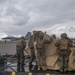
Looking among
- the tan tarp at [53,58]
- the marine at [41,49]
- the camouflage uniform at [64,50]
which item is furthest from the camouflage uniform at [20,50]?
the camouflage uniform at [64,50]

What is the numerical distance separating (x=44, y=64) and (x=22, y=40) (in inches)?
70.7

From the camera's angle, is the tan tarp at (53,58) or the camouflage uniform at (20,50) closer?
the tan tarp at (53,58)

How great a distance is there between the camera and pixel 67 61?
10.6 metres

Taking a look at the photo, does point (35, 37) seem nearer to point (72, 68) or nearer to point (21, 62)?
point (21, 62)

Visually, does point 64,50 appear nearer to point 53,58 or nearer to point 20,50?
point 53,58

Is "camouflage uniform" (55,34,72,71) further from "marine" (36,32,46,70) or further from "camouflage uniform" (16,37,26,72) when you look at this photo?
"camouflage uniform" (16,37,26,72)

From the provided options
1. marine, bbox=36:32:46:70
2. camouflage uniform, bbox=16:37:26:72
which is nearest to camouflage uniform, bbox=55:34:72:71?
marine, bbox=36:32:46:70

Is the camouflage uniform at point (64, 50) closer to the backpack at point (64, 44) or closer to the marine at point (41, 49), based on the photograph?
the backpack at point (64, 44)

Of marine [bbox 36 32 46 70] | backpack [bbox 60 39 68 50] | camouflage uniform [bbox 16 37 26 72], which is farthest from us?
camouflage uniform [bbox 16 37 26 72]

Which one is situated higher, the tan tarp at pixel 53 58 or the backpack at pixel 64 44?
the backpack at pixel 64 44

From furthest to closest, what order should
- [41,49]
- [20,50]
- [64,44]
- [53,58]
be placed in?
[20,50], [53,58], [41,49], [64,44]

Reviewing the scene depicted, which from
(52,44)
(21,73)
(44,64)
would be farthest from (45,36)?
(21,73)

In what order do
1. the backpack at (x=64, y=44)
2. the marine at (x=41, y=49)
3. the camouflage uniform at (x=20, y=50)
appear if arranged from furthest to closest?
1. the camouflage uniform at (x=20, y=50)
2. the marine at (x=41, y=49)
3. the backpack at (x=64, y=44)

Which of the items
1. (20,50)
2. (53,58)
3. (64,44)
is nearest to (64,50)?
(64,44)
